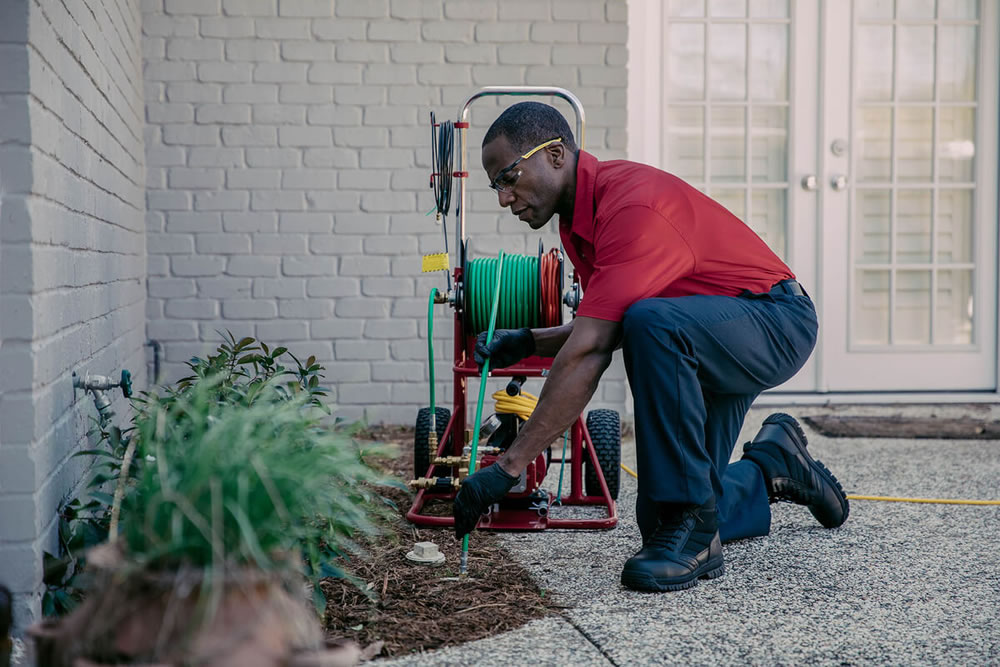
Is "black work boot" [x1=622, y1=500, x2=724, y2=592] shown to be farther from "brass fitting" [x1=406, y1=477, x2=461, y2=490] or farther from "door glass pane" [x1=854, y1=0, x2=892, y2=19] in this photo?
"door glass pane" [x1=854, y1=0, x2=892, y2=19]

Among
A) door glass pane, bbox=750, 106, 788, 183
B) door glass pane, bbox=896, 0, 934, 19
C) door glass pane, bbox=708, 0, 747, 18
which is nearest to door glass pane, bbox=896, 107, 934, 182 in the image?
door glass pane, bbox=896, 0, 934, 19

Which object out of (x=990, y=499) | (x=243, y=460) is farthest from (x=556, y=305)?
(x=243, y=460)

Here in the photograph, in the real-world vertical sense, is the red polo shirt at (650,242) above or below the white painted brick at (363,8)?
below

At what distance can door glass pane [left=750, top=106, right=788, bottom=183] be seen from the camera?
496cm

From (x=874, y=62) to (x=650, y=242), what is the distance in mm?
3241

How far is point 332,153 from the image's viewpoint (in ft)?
14.7

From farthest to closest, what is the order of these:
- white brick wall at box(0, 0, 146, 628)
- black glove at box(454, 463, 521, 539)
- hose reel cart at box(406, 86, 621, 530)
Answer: hose reel cart at box(406, 86, 621, 530) < black glove at box(454, 463, 521, 539) < white brick wall at box(0, 0, 146, 628)

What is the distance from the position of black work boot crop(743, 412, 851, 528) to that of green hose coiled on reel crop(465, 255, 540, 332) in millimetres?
727

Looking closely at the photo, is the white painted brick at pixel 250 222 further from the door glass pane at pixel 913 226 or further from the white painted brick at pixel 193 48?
the door glass pane at pixel 913 226

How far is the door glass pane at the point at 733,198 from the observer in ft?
16.3

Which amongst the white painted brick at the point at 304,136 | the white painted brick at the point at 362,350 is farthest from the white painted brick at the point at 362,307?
the white painted brick at the point at 304,136

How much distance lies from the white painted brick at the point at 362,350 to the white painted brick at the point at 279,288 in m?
0.28

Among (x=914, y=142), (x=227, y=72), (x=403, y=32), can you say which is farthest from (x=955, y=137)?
(x=227, y=72)

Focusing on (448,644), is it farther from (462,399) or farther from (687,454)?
(462,399)
